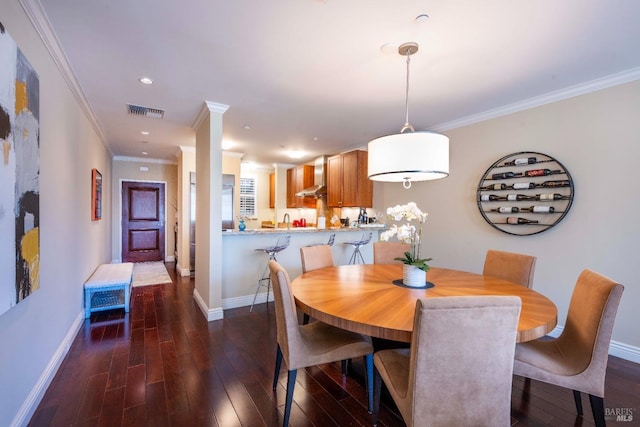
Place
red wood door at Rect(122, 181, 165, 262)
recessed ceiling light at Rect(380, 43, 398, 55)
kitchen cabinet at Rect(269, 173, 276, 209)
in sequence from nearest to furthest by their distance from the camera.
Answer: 1. recessed ceiling light at Rect(380, 43, 398, 55)
2. red wood door at Rect(122, 181, 165, 262)
3. kitchen cabinet at Rect(269, 173, 276, 209)

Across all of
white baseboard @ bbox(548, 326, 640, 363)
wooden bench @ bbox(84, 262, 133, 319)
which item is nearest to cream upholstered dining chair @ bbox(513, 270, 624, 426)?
white baseboard @ bbox(548, 326, 640, 363)

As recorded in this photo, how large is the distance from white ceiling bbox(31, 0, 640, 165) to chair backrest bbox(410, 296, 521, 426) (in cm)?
174

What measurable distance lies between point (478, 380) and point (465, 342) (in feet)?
0.64

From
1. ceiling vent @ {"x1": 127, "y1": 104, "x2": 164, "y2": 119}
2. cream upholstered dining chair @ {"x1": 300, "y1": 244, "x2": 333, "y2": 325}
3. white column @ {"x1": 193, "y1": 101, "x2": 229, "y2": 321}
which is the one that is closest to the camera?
cream upholstered dining chair @ {"x1": 300, "y1": 244, "x2": 333, "y2": 325}

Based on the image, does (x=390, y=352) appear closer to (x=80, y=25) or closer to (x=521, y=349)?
(x=521, y=349)

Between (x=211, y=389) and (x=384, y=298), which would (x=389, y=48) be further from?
(x=211, y=389)

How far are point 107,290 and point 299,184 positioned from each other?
4176 mm

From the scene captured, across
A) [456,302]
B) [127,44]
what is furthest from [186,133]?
[456,302]

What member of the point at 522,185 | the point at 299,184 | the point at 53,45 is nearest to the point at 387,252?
the point at 522,185

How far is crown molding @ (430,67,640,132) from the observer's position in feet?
8.41

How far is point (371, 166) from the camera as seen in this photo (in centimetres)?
222

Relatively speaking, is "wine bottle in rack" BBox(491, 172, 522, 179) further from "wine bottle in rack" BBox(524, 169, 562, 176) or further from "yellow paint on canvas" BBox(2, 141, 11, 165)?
"yellow paint on canvas" BBox(2, 141, 11, 165)

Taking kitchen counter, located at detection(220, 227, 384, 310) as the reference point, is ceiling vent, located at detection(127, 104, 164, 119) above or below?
above

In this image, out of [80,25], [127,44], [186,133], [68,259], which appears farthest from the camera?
[186,133]
